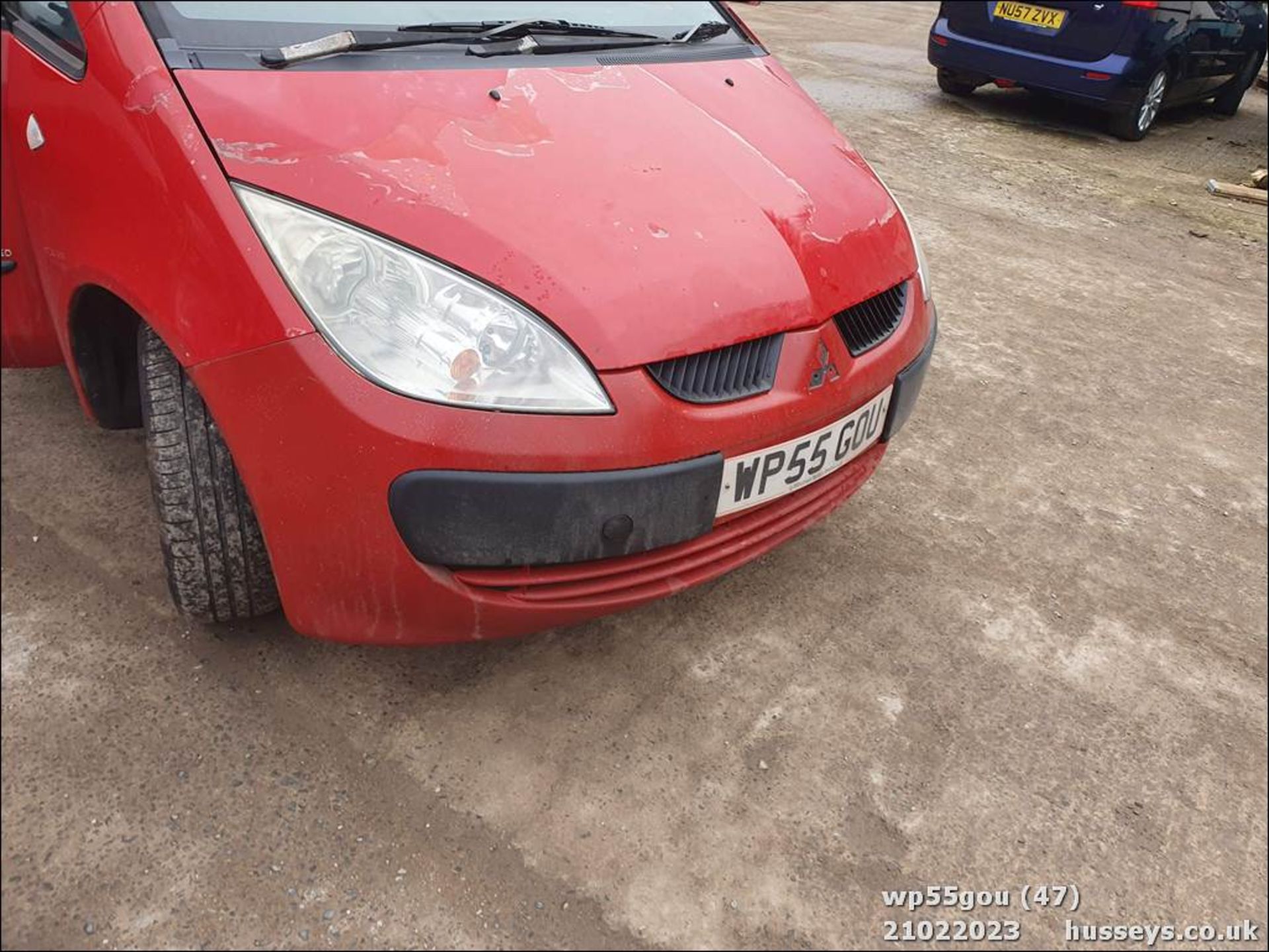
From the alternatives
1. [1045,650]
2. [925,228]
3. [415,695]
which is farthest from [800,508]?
[925,228]

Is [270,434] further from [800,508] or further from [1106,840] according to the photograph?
[1106,840]

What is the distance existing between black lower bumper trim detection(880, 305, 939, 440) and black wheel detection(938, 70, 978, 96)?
6171mm

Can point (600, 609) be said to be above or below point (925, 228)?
above

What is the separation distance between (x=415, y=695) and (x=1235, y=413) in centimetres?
282

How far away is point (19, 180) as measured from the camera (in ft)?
6.59

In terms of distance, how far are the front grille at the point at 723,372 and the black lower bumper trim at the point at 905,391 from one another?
400 mm

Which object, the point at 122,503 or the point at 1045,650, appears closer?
the point at 1045,650

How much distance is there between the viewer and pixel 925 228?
462 cm

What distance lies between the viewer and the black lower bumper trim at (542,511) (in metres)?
1.45

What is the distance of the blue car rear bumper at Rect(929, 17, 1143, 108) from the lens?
20.4 feet

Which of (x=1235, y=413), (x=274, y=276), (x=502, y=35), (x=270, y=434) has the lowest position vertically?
(x=1235, y=413)

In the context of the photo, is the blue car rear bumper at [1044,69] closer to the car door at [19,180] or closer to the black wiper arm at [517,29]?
the black wiper arm at [517,29]

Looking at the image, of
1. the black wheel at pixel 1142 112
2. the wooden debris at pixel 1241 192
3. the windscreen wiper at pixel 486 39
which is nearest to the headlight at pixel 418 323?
the windscreen wiper at pixel 486 39

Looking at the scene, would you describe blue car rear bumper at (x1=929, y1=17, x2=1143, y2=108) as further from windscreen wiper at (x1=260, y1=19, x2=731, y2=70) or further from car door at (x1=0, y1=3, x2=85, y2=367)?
car door at (x1=0, y1=3, x2=85, y2=367)
